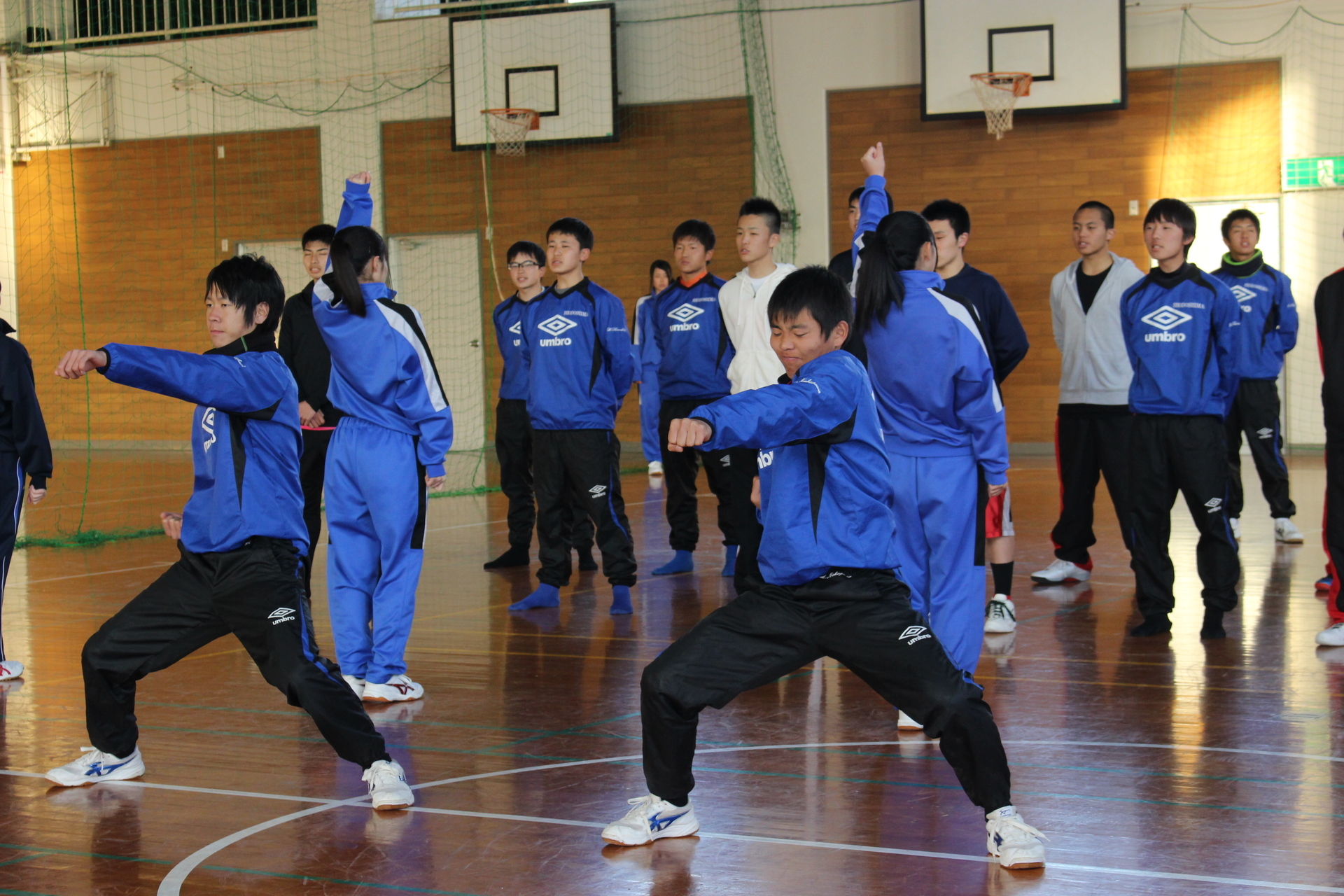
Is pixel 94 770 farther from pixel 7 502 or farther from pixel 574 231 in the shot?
pixel 574 231

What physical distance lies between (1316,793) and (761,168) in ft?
40.1

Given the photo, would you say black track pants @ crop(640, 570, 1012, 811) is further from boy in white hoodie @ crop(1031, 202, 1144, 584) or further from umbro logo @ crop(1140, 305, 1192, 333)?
boy in white hoodie @ crop(1031, 202, 1144, 584)

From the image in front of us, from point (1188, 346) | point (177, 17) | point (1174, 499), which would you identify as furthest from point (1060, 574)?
point (177, 17)

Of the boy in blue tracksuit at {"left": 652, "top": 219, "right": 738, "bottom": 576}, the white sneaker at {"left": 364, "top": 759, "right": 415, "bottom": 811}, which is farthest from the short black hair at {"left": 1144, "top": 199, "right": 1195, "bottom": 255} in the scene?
the white sneaker at {"left": 364, "top": 759, "right": 415, "bottom": 811}

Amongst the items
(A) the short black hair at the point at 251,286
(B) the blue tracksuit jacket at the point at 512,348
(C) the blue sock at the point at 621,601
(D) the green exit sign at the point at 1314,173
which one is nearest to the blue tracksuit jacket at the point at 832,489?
(A) the short black hair at the point at 251,286

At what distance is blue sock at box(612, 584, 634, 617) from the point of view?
6254mm

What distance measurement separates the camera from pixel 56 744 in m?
4.15

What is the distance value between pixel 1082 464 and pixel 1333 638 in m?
1.72

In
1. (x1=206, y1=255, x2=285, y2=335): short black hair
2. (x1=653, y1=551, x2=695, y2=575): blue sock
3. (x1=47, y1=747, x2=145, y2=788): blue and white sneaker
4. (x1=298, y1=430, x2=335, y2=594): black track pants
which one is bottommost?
(x1=653, y1=551, x2=695, y2=575): blue sock

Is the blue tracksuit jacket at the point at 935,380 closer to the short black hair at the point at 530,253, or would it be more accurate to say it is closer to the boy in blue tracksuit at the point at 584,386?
the boy in blue tracksuit at the point at 584,386

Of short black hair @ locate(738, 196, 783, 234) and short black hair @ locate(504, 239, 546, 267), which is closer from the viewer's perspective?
short black hair @ locate(738, 196, 783, 234)

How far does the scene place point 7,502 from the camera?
5047mm

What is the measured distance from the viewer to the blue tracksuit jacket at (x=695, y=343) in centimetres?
716

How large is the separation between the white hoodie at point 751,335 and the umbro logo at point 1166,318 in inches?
63.7
